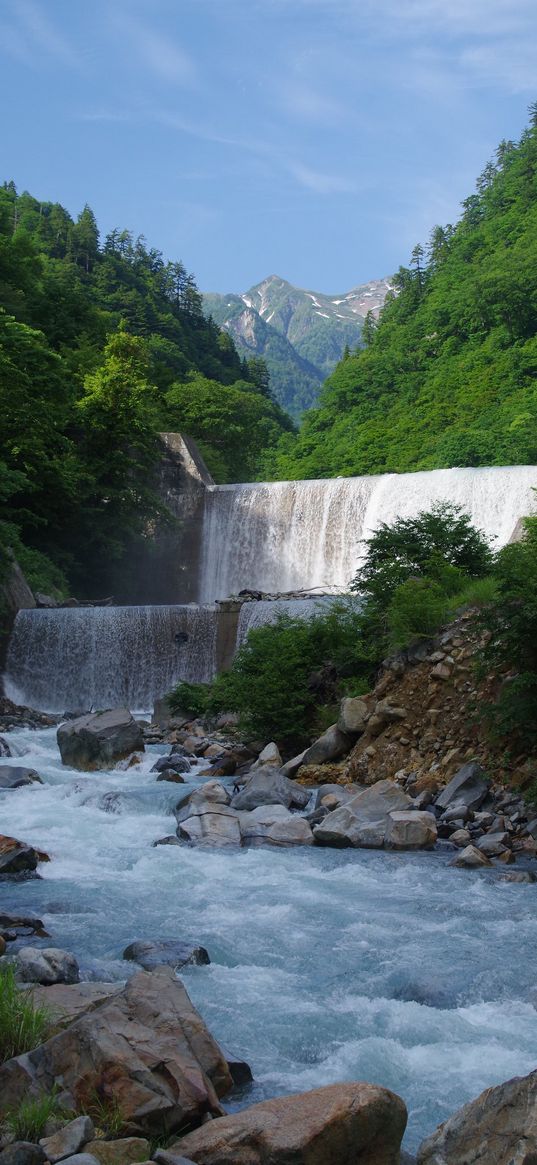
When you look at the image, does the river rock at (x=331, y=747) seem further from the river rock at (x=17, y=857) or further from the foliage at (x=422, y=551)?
the river rock at (x=17, y=857)

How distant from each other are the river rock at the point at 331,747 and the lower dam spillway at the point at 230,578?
6.15 m

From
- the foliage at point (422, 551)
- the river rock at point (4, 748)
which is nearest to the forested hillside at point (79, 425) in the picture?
the river rock at point (4, 748)

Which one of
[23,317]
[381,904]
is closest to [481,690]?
[381,904]

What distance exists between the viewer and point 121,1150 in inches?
144

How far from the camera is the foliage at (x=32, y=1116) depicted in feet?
12.2

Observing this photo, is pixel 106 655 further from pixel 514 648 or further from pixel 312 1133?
pixel 312 1133

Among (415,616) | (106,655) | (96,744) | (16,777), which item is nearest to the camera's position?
(16,777)

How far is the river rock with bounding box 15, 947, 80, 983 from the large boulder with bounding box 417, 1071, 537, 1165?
242cm

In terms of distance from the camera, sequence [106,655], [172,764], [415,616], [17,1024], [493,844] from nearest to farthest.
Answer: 1. [17,1024]
2. [493,844]
3. [415,616]
4. [172,764]
5. [106,655]

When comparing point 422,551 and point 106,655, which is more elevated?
point 422,551

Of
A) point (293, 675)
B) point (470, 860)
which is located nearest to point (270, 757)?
point (293, 675)

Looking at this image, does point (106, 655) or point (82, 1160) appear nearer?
point (82, 1160)

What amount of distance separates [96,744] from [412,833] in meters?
6.00

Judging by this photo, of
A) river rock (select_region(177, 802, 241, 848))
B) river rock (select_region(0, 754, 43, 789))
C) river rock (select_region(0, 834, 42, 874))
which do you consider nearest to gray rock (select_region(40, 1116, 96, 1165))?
river rock (select_region(0, 834, 42, 874))
